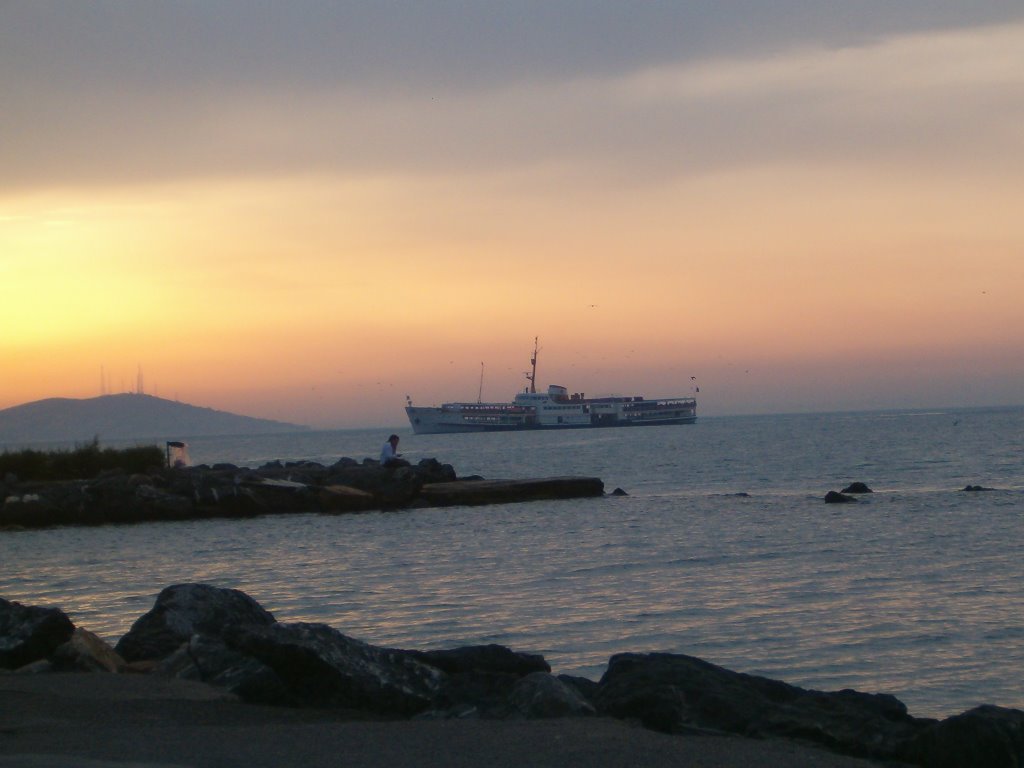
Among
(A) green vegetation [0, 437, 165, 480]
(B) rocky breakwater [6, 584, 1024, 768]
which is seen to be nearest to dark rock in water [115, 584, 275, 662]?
(B) rocky breakwater [6, 584, 1024, 768]

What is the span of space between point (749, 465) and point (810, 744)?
42.8 metres

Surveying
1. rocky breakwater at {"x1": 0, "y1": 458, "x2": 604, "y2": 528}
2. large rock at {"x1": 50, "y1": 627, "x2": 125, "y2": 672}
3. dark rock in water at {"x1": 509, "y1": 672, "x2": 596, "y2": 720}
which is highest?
dark rock in water at {"x1": 509, "y1": 672, "x2": 596, "y2": 720}

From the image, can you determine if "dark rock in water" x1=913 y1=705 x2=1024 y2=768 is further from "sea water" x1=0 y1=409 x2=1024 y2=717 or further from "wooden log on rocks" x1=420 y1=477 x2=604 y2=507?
"wooden log on rocks" x1=420 y1=477 x2=604 y2=507

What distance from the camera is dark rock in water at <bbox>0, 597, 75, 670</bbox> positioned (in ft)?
27.0

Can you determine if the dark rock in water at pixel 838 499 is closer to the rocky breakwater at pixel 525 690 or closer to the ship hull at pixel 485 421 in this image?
the rocky breakwater at pixel 525 690

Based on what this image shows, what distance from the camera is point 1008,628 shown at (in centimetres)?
1012

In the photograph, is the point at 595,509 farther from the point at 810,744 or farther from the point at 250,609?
the point at 810,744

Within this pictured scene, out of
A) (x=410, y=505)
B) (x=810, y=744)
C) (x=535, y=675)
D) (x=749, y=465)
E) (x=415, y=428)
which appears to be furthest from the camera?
(x=415, y=428)

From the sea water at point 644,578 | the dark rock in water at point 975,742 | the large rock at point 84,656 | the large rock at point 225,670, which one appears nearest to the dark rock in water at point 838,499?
the sea water at point 644,578

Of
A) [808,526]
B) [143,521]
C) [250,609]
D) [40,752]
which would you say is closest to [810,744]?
[40,752]

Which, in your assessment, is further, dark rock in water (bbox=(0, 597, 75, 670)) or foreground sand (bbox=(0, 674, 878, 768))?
dark rock in water (bbox=(0, 597, 75, 670))

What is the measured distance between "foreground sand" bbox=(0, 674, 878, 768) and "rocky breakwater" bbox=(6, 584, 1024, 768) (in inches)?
8.1

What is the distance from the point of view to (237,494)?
28.0 metres

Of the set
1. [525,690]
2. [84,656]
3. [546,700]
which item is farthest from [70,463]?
[546,700]
